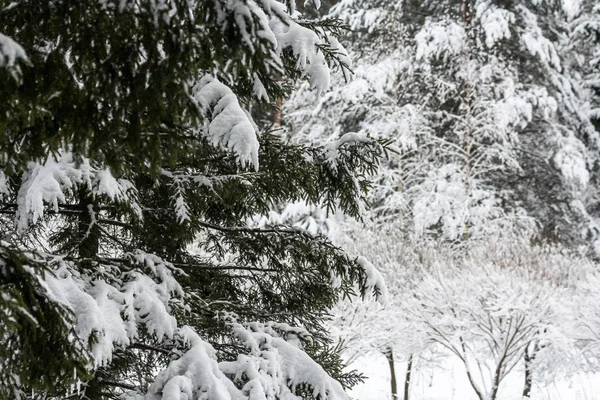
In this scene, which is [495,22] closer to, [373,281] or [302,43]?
[373,281]

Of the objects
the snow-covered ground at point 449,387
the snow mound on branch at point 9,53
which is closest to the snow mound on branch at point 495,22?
the snow-covered ground at point 449,387

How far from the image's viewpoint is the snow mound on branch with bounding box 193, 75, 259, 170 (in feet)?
8.28

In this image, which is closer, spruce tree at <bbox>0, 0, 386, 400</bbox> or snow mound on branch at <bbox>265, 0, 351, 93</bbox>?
spruce tree at <bbox>0, 0, 386, 400</bbox>

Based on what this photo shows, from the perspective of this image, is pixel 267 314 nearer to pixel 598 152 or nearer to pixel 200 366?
pixel 200 366

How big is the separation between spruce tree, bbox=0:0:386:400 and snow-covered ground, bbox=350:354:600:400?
896 centimetres

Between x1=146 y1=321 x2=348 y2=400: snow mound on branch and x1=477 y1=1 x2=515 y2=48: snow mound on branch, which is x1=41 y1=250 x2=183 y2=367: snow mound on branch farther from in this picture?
x1=477 y1=1 x2=515 y2=48: snow mound on branch

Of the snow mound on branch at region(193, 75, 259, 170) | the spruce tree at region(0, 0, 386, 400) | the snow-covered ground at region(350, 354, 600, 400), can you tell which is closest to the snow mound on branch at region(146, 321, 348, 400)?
the spruce tree at region(0, 0, 386, 400)

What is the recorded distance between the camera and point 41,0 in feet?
5.98

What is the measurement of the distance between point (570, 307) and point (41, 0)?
10.3 m

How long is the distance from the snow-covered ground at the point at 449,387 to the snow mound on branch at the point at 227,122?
10.1 m

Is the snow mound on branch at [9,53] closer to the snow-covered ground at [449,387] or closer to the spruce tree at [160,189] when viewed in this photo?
the spruce tree at [160,189]

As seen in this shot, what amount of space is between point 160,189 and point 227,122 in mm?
1245

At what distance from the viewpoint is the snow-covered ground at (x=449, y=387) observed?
12016 millimetres

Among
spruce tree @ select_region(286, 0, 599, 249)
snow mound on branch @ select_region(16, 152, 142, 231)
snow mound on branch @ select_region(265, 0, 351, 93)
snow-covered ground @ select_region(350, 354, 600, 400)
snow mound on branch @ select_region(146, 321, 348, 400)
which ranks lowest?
snow mound on branch @ select_region(146, 321, 348, 400)
